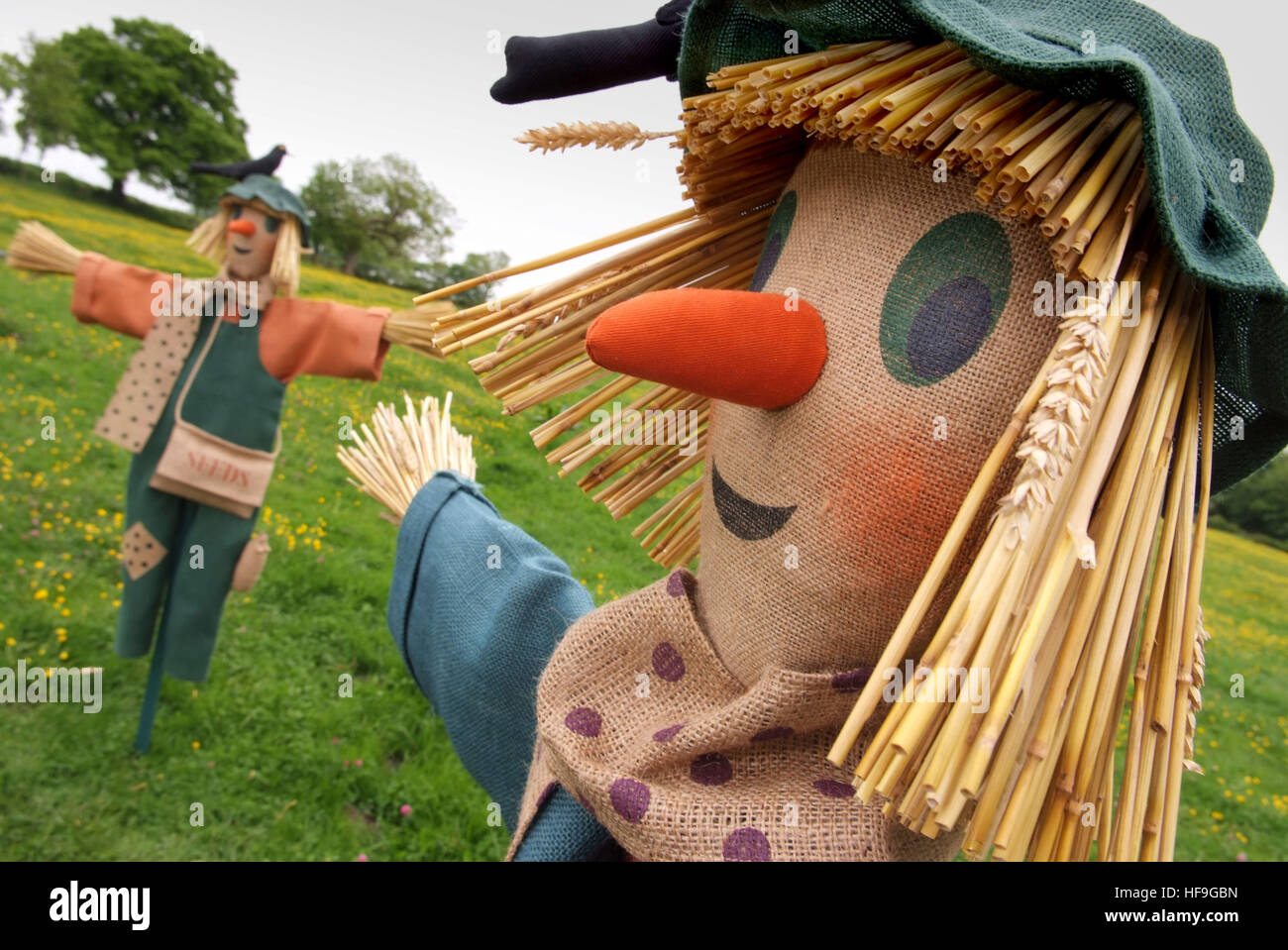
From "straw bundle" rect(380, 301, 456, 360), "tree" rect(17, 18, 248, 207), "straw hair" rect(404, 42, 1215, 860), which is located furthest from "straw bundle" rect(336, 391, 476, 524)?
"tree" rect(17, 18, 248, 207)

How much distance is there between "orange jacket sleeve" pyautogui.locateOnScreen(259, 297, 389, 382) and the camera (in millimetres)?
2160

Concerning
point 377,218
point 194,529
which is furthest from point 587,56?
point 377,218

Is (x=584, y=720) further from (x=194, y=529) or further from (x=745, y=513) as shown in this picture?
(x=194, y=529)

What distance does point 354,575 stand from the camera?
12.4ft

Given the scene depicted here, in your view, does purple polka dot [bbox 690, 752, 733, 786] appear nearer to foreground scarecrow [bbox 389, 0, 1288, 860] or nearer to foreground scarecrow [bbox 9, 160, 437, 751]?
foreground scarecrow [bbox 389, 0, 1288, 860]

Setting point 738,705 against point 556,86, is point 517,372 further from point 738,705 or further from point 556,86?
point 738,705

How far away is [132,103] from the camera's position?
13.0 m

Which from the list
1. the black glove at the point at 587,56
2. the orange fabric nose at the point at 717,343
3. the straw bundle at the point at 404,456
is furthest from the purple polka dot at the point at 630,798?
the straw bundle at the point at 404,456

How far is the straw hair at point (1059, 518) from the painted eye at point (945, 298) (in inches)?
1.7

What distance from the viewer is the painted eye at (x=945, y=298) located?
0.75m

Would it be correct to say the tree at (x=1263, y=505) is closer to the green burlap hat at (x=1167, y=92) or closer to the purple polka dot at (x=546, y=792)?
the green burlap hat at (x=1167, y=92)

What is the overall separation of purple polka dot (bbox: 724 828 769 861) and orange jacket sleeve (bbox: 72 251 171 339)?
2.18 metres
